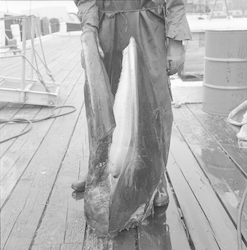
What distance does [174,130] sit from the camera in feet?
14.0

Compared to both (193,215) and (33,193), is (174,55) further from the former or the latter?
(33,193)

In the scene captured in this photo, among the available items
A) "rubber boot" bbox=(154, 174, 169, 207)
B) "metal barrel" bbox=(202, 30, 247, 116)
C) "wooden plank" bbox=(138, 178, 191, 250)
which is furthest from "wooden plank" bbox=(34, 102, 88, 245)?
"metal barrel" bbox=(202, 30, 247, 116)

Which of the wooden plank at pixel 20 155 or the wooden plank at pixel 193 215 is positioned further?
the wooden plank at pixel 20 155

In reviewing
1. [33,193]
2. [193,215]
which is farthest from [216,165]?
[33,193]

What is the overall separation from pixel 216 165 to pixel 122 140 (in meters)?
1.62

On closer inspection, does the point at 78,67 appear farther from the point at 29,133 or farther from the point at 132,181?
the point at 132,181

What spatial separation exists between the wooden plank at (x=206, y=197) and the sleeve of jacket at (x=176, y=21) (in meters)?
1.24

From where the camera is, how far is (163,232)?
2250 mm

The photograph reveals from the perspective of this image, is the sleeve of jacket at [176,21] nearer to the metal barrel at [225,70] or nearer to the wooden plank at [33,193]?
the wooden plank at [33,193]

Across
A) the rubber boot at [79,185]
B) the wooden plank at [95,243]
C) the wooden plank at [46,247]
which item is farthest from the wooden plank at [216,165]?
the wooden plank at [46,247]

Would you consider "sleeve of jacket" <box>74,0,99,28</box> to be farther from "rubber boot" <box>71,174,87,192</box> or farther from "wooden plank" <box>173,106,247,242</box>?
"wooden plank" <box>173,106,247,242</box>

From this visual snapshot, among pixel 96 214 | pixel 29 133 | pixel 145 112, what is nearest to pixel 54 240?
pixel 96 214

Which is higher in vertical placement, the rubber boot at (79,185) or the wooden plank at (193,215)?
the rubber boot at (79,185)

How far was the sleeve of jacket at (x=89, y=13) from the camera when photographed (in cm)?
Answer: 219
